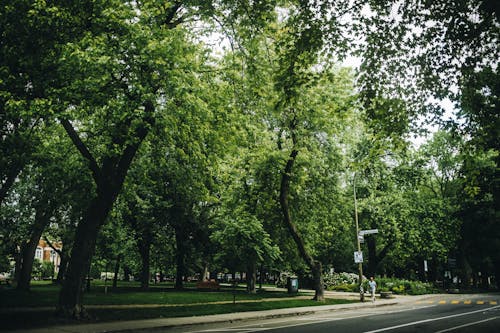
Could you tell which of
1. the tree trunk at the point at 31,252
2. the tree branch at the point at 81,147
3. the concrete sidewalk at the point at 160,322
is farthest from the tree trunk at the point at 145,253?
the tree branch at the point at 81,147

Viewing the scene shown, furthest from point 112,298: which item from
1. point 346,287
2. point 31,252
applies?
point 346,287

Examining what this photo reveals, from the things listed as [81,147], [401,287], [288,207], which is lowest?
[401,287]

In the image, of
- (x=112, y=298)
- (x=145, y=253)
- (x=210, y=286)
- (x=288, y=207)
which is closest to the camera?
(x=112, y=298)

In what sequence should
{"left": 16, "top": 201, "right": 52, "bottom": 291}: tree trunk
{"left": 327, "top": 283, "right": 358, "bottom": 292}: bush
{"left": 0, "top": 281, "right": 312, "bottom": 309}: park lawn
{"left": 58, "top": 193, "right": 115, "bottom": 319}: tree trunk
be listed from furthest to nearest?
1. {"left": 327, "top": 283, "right": 358, "bottom": 292}: bush
2. {"left": 16, "top": 201, "right": 52, "bottom": 291}: tree trunk
3. {"left": 0, "top": 281, "right": 312, "bottom": 309}: park lawn
4. {"left": 58, "top": 193, "right": 115, "bottom": 319}: tree trunk

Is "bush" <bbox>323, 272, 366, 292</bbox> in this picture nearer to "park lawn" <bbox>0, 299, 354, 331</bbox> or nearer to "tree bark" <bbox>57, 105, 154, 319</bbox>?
"park lawn" <bbox>0, 299, 354, 331</bbox>

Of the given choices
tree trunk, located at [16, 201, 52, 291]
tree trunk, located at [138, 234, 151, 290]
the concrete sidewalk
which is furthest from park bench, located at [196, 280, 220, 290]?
the concrete sidewalk

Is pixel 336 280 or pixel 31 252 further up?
pixel 31 252

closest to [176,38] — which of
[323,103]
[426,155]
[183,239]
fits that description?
[323,103]

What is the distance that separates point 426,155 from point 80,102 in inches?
1386

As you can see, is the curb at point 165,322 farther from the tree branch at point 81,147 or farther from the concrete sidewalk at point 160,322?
the tree branch at point 81,147

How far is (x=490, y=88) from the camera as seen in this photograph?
40.1ft

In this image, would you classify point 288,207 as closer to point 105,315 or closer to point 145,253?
point 105,315

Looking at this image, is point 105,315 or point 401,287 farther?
point 401,287

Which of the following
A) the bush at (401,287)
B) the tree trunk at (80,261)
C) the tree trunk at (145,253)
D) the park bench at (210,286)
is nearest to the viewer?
the tree trunk at (80,261)
